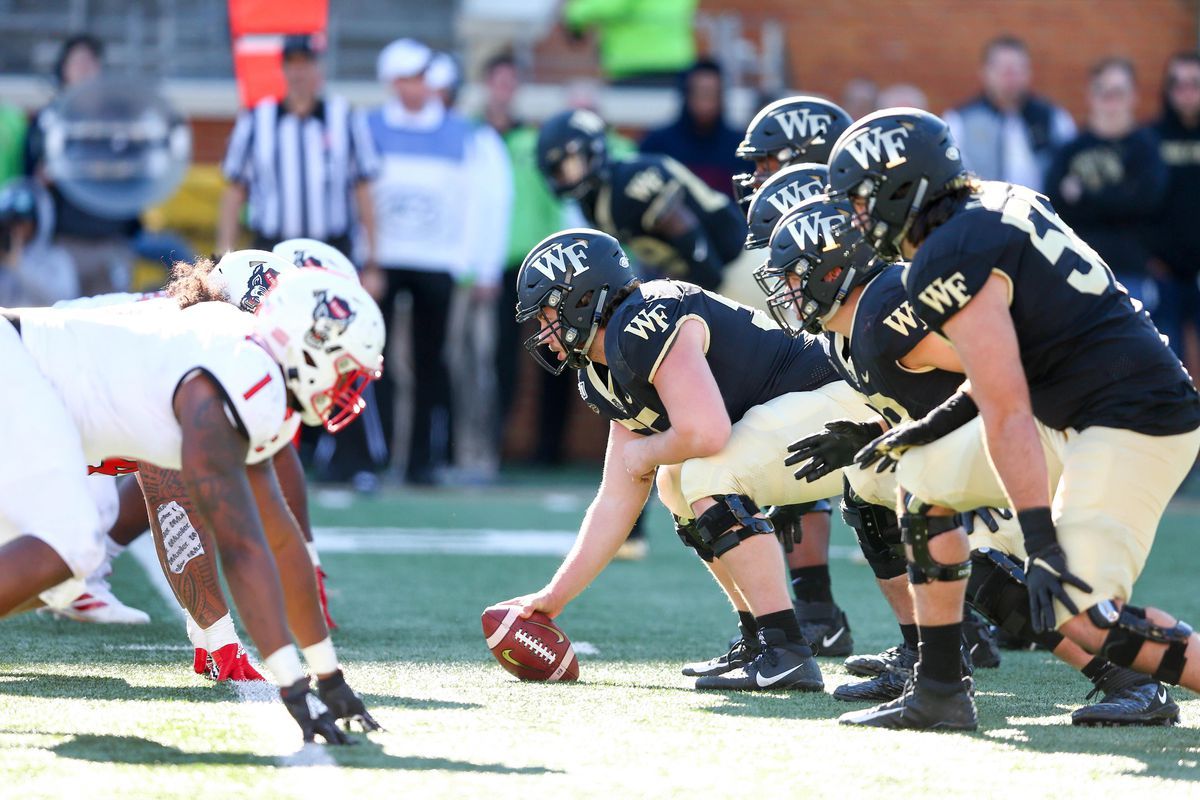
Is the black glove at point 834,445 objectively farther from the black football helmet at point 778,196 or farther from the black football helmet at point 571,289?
the black football helmet at point 778,196

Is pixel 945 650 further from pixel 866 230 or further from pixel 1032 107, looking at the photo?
pixel 1032 107

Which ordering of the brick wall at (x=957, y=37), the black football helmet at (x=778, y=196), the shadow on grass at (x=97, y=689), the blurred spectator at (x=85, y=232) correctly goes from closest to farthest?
the shadow on grass at (x=97, y=689) → the black football helmet at (x=778, y=196) → the blurred spectator at (x=85, y=232) → the brick wall at (x=957, y=37)

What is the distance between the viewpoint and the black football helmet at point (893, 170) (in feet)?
13.7

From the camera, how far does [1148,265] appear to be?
10742 millimetres

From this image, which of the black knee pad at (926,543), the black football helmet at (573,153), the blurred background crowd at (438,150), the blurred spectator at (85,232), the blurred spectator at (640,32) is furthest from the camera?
the blurred spectator at (640,32)

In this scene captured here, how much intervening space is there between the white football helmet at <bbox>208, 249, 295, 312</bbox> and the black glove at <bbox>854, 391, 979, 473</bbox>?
1658 mm

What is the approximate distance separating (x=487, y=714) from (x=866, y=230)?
1.46m

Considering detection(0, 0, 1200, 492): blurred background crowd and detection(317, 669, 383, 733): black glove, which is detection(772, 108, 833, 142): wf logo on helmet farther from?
detection(0, 0, 1200, 492): blurred background crowd

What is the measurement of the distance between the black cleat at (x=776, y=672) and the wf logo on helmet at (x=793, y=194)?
4.55 feet

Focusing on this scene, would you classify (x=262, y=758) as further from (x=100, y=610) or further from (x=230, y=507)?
(x=100, y=610)

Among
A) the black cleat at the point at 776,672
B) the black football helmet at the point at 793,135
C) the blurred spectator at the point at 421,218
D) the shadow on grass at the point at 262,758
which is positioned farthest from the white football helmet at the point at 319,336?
the blurred spectator at the point at 421,218

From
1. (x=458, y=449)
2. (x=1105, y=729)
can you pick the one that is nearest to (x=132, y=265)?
(x=458, y=449)

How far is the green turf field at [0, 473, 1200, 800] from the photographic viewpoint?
11.8 ft

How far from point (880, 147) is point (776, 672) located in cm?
145
